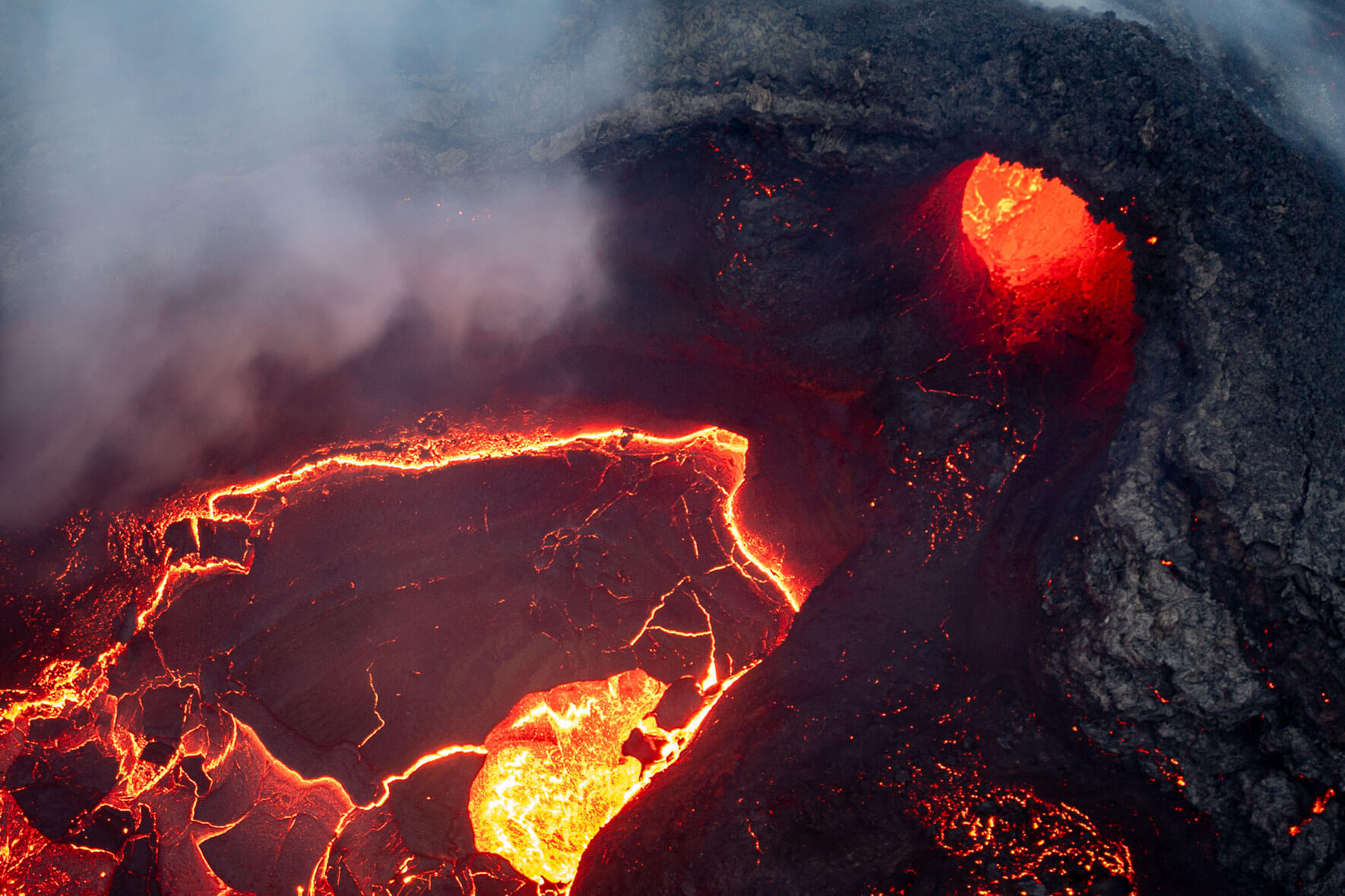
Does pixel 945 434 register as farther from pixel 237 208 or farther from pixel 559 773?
pixel 237 208

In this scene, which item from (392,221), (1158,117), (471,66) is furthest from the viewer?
(392,221)

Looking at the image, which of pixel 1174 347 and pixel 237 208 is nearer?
pixel 1174 347

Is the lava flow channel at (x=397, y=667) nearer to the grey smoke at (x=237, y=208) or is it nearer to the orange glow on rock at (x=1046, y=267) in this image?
the grey smoke at (x=237, y=208)

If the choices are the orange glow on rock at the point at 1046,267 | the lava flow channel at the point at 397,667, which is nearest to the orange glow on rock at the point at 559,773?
the lava flow channel at the point at 397,667

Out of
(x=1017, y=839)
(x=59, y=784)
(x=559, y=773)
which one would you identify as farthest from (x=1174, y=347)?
(x=59, y=784)

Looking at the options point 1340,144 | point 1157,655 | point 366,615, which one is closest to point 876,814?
point 1157,655

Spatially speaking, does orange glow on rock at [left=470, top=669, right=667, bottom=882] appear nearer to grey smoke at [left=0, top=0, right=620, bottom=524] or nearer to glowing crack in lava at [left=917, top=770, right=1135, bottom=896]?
glowing crack in lava at [left=917, top=770, right=1135, bottom=896]

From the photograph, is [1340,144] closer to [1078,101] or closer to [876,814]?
[1078,101]

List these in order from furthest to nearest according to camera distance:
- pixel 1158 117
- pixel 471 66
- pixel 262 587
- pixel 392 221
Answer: pixel 262 587
pixel 392 221
pixel 471 66
pixel 1158 117
